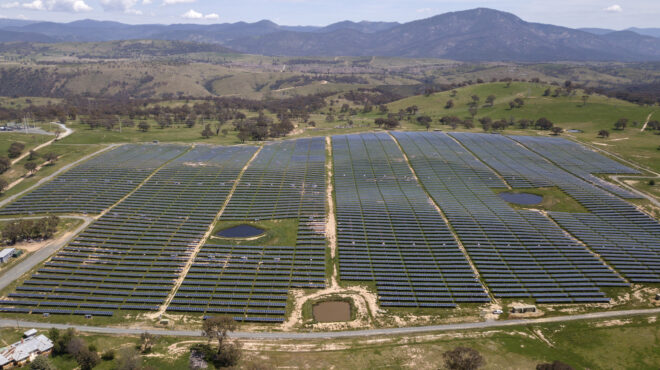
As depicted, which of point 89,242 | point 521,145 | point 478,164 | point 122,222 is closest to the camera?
point 89,242

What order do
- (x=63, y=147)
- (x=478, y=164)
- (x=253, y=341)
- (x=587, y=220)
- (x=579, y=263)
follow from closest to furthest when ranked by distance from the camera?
(x=253, y=341)
(x=579, y=263)
(x=587, y=220)
(x=478, y=164)
(x=63, y=147)

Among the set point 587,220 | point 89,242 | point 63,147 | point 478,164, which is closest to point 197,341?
point 89,242

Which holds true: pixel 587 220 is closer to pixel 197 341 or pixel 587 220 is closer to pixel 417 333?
pixel 417 333

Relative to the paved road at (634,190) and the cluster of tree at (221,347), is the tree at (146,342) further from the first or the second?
the paved road at (634,190)

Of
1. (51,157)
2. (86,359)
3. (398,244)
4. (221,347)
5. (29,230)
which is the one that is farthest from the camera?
(51,157)

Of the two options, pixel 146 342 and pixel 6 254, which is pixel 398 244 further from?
pixel 6 254

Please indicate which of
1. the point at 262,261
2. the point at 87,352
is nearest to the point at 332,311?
the point at 262,261

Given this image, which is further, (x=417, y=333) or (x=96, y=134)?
(x=96, y=134)
